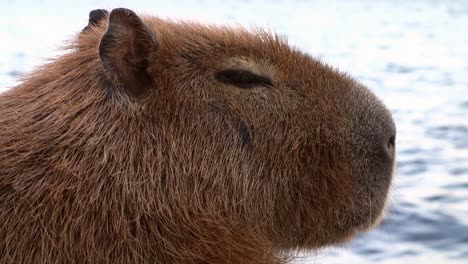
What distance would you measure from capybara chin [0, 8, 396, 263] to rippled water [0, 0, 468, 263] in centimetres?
41

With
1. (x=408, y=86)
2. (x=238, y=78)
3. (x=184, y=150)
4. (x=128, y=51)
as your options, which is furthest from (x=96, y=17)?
(x=408, y=86)

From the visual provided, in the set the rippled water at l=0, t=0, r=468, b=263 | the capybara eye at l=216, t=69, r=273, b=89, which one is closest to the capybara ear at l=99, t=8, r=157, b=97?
the capybara eye at l=216, t=69, r=273, b=89

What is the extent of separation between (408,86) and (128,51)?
1094cm

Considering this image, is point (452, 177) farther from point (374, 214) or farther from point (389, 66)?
point (389, 66)

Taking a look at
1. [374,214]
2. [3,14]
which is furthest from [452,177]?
[3,14]

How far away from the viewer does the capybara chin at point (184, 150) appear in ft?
9.24

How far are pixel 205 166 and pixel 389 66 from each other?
1370 centimetres

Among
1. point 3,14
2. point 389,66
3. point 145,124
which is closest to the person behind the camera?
point 145,124

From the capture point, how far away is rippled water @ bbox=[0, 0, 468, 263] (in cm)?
614

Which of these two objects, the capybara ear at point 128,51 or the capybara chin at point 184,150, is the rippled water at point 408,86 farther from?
the capybara ear at point 128,51

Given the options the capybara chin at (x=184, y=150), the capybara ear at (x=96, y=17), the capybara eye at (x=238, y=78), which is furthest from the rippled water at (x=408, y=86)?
the capybara eye at (x=238, y=78)

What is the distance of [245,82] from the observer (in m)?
3.19

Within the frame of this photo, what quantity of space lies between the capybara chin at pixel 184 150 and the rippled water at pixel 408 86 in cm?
41

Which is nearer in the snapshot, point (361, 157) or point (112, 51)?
point (112, 51)
